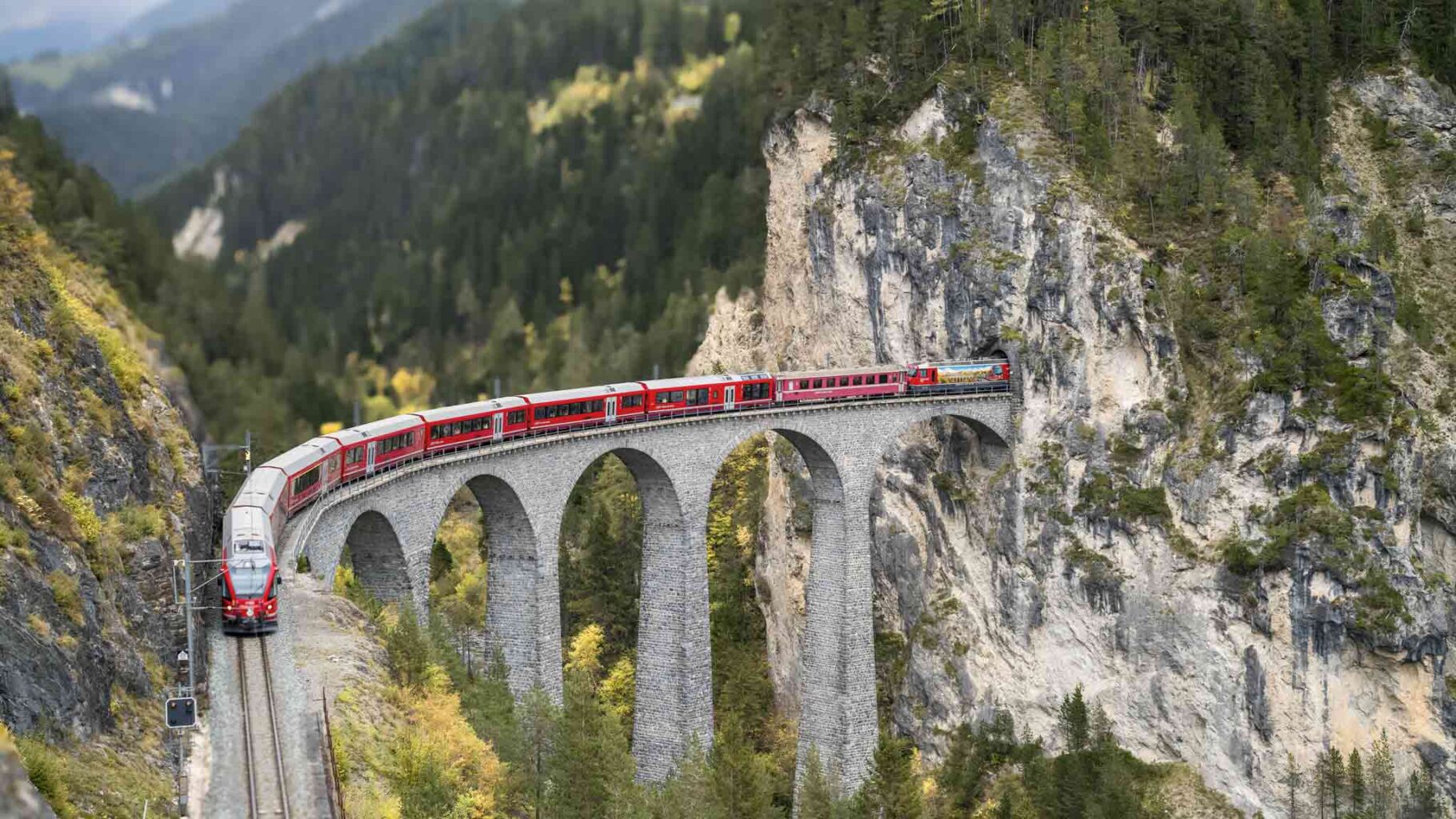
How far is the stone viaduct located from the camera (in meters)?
56.3

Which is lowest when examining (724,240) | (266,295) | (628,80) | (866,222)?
(866,222)

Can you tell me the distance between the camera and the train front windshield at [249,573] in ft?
132

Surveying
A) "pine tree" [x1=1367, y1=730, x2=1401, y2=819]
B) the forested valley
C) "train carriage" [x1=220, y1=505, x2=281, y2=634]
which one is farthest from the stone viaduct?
"pine tree" [x1=1367, y1=730, x2=1401, y2=819]

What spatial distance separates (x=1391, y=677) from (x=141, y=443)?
172 ft

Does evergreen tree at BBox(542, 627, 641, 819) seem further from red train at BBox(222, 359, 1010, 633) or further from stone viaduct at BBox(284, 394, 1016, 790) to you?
red train at BBox(222, 359, 1010, 633)

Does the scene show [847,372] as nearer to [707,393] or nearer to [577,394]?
[707,393]

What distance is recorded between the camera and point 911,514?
8194cm

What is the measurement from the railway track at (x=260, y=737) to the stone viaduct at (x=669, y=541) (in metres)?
10.4

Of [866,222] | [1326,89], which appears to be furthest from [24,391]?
[1326,89]

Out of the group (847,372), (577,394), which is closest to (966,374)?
(847,372)

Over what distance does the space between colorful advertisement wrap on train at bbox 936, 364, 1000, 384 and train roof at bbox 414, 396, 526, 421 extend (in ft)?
74.3

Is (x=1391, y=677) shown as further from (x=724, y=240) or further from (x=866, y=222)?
(x=724, y=240)

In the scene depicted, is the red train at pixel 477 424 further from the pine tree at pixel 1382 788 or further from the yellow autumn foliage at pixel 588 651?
the pine tree at pixel 1382 788

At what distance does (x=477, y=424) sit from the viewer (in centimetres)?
5934
